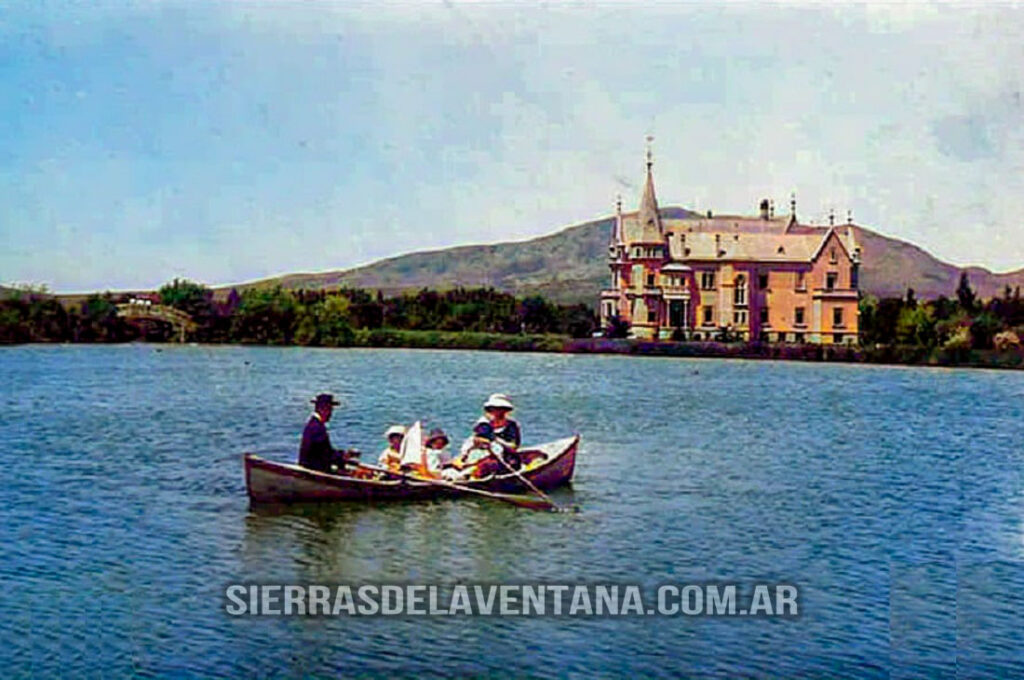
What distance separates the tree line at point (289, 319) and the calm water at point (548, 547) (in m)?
35.6

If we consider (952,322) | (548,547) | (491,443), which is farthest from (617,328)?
(548,547)

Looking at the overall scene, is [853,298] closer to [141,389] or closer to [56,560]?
[141,389]

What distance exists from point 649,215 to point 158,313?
28.4 meters

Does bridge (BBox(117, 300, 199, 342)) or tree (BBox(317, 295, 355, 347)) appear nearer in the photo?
bridge (BBox(117, 300, 199, 342))

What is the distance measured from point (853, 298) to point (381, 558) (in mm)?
61726

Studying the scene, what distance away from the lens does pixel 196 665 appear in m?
11.7

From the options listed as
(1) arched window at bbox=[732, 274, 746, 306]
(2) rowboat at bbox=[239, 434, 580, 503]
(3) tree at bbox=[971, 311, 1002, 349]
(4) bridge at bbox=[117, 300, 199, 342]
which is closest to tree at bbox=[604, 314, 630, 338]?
(1) arched window at bbox=[732, 274, 746, 306]

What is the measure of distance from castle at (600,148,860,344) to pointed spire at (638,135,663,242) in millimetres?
58

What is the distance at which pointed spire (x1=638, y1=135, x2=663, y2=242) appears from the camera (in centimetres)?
7831

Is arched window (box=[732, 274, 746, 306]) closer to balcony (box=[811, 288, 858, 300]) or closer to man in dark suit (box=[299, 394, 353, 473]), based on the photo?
balcony (box=[811, 288, 858, 300])

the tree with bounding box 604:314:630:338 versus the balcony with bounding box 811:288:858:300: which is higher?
the balcony with bounding box 811:288:858:300

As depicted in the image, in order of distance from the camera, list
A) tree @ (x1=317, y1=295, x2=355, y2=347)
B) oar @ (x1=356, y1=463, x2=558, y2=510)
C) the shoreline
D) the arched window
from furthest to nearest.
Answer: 1. the arched window
2. tree @ (x1=317, y1=295, x2=355, y2=347)
3. the shoreline
4. oar @ (x1=356, y1=463, x2=558, y2=510)

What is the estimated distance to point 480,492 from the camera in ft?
63.1

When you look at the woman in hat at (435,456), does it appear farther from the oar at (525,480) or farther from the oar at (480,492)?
the oar at (525,480)
